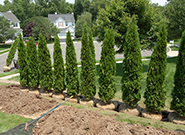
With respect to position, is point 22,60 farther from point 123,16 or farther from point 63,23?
point 63,23

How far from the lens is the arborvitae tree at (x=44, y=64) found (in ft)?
27.5

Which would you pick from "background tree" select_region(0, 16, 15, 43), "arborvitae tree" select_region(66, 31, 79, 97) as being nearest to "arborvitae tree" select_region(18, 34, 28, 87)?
"arborvitae tree" select_region(66, 31, 79, 97)

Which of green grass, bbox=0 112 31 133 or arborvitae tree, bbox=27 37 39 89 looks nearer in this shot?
green grass, bbox=0 112 31 133

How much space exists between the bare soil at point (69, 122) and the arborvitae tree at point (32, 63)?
4.79ft

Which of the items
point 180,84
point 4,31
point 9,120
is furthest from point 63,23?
point 180,84

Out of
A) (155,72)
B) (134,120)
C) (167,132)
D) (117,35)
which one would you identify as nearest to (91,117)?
(134,120)

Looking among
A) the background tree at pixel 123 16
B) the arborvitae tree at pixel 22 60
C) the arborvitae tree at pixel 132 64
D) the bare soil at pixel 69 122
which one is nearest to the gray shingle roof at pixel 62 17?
the background tree at pixel 123 16

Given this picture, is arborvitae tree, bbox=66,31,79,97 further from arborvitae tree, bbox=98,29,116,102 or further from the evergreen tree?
the evergreen tree

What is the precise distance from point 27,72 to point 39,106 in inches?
108

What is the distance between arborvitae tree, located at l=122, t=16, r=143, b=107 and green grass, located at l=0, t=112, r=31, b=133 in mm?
4217

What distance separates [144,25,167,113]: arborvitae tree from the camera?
6262 mm

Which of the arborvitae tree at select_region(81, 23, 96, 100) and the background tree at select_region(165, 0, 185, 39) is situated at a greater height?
the background tree at select_region(165, 0, 185, 39)

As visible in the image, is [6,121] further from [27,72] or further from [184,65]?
[184,65]

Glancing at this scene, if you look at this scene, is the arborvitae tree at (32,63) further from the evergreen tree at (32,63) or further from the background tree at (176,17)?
the background tree at (176,17)
